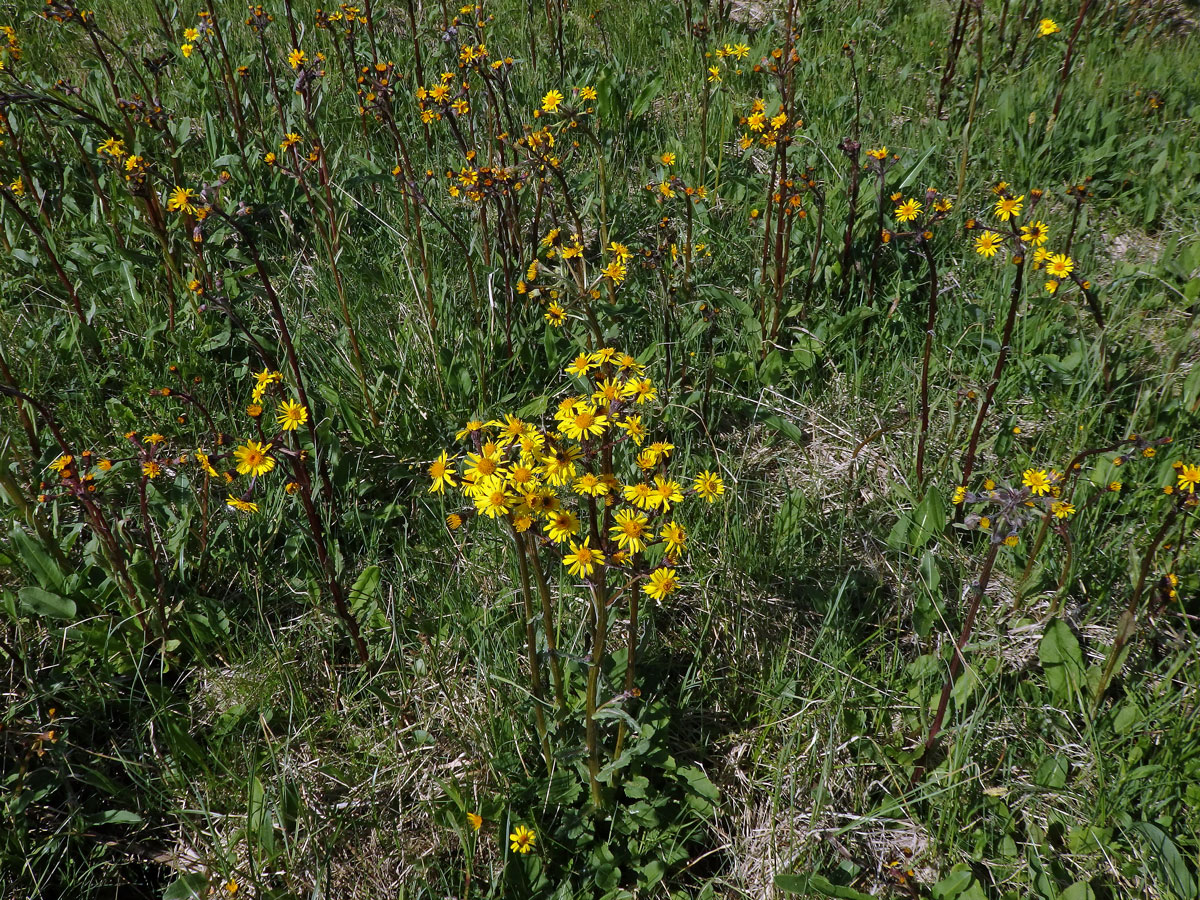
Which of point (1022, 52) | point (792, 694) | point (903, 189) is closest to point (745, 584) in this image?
point (792, 694)

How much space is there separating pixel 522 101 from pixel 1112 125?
2888 mm

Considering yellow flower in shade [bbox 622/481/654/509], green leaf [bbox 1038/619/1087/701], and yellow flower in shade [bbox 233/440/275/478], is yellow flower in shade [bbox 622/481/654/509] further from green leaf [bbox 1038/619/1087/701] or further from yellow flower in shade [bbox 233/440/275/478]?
green leaf [bbox 1038/619/1087/701]

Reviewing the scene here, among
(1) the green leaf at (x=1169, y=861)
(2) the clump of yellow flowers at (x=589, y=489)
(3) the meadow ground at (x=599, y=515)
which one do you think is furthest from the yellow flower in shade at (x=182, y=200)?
(1) the green leaf at (x=1169, y=861)

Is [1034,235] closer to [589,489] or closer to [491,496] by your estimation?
[589,489]

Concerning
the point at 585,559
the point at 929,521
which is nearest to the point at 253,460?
the point at 585,559

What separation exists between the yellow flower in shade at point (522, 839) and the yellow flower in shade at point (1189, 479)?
1819mm

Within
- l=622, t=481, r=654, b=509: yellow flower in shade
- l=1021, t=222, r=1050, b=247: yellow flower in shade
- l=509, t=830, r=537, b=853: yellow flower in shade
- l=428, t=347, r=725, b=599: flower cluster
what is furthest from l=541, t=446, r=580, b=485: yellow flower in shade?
l=1021, t=222, r=1050, b=247: yellow flower in shade

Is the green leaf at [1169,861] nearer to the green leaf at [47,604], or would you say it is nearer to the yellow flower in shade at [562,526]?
the yellow flower in shade at [562,526]

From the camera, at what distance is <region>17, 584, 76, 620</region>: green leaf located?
2.09 metres

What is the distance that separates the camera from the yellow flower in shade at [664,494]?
1.57m

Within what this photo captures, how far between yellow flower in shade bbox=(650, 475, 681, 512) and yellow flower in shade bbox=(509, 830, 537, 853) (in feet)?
2.65

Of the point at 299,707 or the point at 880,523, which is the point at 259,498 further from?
the point at 880,523

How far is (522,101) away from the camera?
4.07 meters

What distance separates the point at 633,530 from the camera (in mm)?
1582
